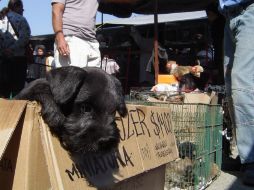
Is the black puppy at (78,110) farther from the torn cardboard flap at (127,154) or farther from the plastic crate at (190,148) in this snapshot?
the plastic crate at (190,148)

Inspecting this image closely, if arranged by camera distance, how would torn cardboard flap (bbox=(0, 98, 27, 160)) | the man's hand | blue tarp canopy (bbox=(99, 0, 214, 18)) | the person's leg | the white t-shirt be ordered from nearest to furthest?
torn cardboard flap (bbox=(0, 98, 27, 160)) → the person's leg → the man's hand → the white t-shirt → blue tarp canopy (bbox=(99, 0, 214, 18))

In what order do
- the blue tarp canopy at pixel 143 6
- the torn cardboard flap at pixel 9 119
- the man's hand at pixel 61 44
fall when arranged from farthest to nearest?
the blue tarp canopy at pixel 143 6 < the man's hand at pixel 61 44 < the torn cardboard flap at pixel 9 119

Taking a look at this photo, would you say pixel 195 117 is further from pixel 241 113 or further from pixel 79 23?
pixel 79 23

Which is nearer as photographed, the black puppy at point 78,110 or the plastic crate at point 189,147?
the black puppy at point 78,110

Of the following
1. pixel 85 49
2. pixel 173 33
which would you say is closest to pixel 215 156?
pixel 85 49

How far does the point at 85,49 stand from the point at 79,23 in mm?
220

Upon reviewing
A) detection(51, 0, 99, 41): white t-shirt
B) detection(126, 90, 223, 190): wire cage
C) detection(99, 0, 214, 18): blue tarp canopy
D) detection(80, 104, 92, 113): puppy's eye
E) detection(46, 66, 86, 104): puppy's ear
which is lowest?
detection(126, 90, 223, 190): wire cage

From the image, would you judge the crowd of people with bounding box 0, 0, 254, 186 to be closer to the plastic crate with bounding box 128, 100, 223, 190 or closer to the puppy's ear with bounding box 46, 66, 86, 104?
the plastic crate with bounding box 128, 100, 223, 190

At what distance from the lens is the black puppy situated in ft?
6.16

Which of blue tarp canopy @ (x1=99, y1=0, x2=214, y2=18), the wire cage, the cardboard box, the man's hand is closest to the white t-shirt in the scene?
the man's hand

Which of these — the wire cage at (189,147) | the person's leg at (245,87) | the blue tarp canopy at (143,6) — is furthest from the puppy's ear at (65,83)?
the blue tarp canopy at (143,6)

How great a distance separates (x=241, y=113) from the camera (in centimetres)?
328

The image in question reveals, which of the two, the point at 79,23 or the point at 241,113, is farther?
the point at 79,23

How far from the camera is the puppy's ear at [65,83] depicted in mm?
1856
